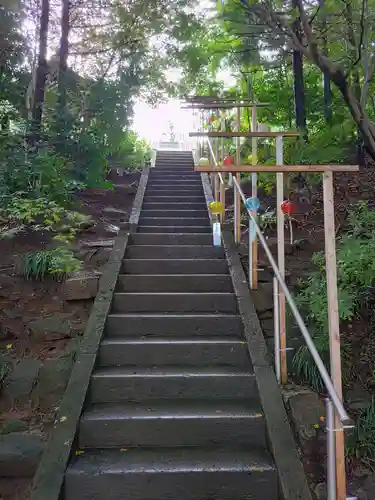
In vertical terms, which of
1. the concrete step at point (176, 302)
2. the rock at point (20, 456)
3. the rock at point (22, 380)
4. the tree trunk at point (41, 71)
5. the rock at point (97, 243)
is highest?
the tree trunk at point (41, 71)

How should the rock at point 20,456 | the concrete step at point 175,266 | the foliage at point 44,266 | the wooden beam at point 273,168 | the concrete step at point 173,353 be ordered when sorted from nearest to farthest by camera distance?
the wooden beam at point 273,168 → the rock at point 20,456 → the concrete step at point 173,353 → the foliage at point 44,266 → the concrete step at point 175,266

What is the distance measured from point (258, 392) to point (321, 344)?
0.65 m

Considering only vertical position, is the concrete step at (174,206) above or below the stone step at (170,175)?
below

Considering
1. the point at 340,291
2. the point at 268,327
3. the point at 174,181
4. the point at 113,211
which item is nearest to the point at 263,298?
the point at 268,327

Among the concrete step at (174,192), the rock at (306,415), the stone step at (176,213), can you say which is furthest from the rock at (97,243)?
the rock at (306,415)

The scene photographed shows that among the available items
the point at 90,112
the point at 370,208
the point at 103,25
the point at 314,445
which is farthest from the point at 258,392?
the point at 103,25

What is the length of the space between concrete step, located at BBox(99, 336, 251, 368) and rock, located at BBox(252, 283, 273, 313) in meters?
0.59

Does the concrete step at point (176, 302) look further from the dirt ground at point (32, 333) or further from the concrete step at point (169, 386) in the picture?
the concrete step at point (169, 386)

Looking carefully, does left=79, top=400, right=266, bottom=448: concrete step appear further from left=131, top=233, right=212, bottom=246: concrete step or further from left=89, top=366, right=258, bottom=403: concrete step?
left=131, top=233, right=212, bottom=246: concrete step

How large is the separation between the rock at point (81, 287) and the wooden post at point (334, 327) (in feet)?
8.60

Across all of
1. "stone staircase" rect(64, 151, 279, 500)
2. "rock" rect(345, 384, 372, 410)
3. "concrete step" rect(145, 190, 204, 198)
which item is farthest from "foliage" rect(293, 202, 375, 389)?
"concrete step" rect(145, 190, 204, 198)

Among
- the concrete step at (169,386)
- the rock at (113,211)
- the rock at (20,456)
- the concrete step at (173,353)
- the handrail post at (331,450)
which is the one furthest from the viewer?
the rock at (113,211)

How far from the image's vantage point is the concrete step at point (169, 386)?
130 inches

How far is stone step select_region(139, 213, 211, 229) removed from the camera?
249 inches
